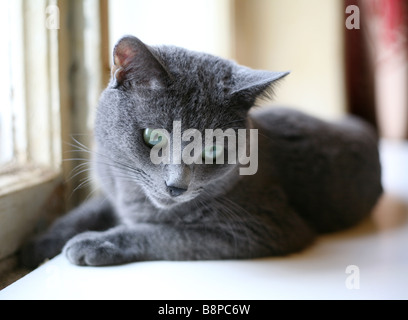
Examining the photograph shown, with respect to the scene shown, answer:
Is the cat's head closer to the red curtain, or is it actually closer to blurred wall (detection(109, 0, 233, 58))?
blurred wall (detection(109, 0, 233, 58))

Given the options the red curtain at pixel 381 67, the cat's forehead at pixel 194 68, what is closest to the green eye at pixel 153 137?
the cat's forehead at pixel 194 68

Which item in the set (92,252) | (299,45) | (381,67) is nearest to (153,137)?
(92,252)

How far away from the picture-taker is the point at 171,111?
916 millimetres

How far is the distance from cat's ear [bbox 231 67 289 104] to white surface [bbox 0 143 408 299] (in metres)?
0.40

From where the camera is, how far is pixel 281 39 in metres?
2.25

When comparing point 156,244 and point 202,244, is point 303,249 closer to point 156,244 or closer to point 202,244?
point 202,244

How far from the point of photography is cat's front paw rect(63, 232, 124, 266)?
0.96 meters

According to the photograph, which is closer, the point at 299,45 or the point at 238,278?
the point at 238,278

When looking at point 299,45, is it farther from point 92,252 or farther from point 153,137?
point 92,252

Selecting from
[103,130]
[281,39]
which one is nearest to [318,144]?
[103,130]

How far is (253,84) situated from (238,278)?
426 mm

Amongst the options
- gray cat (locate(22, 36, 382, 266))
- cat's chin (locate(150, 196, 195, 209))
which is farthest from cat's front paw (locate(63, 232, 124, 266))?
cat's chin (locate(150, 196, 195, 209))

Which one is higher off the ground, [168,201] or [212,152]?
[212,152]
